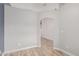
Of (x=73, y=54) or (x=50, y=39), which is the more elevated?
(x=50, y=39)

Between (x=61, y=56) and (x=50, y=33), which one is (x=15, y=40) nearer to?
(x=50, y=33)

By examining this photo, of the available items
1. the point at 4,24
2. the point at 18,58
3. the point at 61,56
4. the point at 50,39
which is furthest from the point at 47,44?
the point at 4,24

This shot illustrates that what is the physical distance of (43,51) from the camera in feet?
6.14

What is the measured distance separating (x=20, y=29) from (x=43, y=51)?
626 mm

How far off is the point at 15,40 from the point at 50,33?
0.71 m

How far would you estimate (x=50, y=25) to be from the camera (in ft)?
6.20

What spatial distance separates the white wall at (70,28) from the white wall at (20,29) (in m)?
0.53

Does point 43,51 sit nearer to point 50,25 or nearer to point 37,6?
point 50,25

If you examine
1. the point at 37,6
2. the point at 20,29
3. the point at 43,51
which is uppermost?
the point at 37,6

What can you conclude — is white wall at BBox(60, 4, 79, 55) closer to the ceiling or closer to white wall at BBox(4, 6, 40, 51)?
the ceiling

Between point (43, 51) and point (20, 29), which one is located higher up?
point (20, 29)

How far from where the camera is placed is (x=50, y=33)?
190 cm

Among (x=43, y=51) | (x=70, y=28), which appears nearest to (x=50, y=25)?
(x=70, y=28)

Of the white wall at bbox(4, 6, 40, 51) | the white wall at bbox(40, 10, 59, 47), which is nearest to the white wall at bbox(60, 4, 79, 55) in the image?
the white wall at bbox(40, 10, 59, 47)
